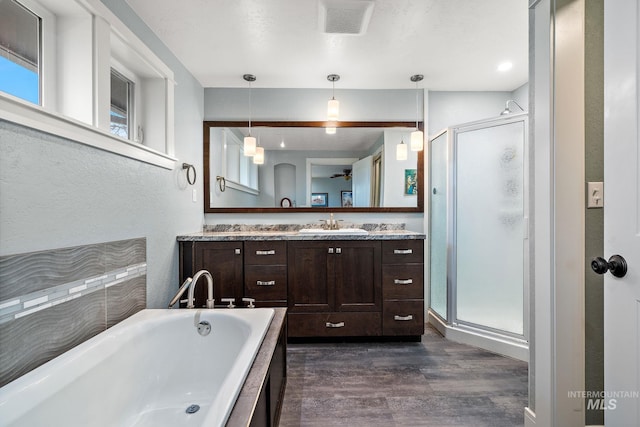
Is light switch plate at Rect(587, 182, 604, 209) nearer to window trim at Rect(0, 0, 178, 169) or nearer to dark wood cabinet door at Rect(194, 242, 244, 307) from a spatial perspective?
dark wood cabinet door at Rect(194, 242, 244, 307)

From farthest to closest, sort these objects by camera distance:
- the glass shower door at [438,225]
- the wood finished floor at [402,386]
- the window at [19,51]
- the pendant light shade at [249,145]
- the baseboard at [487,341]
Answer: the pendant light shade at [249,145], the glass shower door at [438,225], the baseboard at [487,341], the wood finished floor at [402,386], the window at [19,51]

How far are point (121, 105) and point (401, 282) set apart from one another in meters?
2.39

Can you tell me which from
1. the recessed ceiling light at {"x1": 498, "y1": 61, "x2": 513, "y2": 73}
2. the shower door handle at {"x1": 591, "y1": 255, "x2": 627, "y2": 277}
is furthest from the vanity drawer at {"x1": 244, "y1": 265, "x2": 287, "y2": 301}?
the recessed ceiling light at {"x1": 498, "y1": 61, "x2": 513, "y2": 73}

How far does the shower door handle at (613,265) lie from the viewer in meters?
0.93

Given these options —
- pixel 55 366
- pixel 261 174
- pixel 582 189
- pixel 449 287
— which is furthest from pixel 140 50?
pixel 449 287

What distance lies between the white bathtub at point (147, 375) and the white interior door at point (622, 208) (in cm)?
125

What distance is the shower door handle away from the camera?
928 mm

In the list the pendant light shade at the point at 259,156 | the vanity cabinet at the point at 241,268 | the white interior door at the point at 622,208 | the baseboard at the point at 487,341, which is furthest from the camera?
the pendant light shade at the point at 259,156

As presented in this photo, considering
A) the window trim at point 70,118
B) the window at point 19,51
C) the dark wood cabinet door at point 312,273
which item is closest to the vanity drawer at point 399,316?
the dark wood cabinet door at point 312,273

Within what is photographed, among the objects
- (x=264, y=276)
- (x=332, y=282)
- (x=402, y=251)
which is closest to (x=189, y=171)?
(x=264, y=276)

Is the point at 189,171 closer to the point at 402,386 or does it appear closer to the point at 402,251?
the point at 402,251

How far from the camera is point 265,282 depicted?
233 centimetres

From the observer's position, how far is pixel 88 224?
1.38 metres

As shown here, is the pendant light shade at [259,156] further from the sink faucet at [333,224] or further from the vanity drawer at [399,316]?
the vanity drawer at [399,316]
